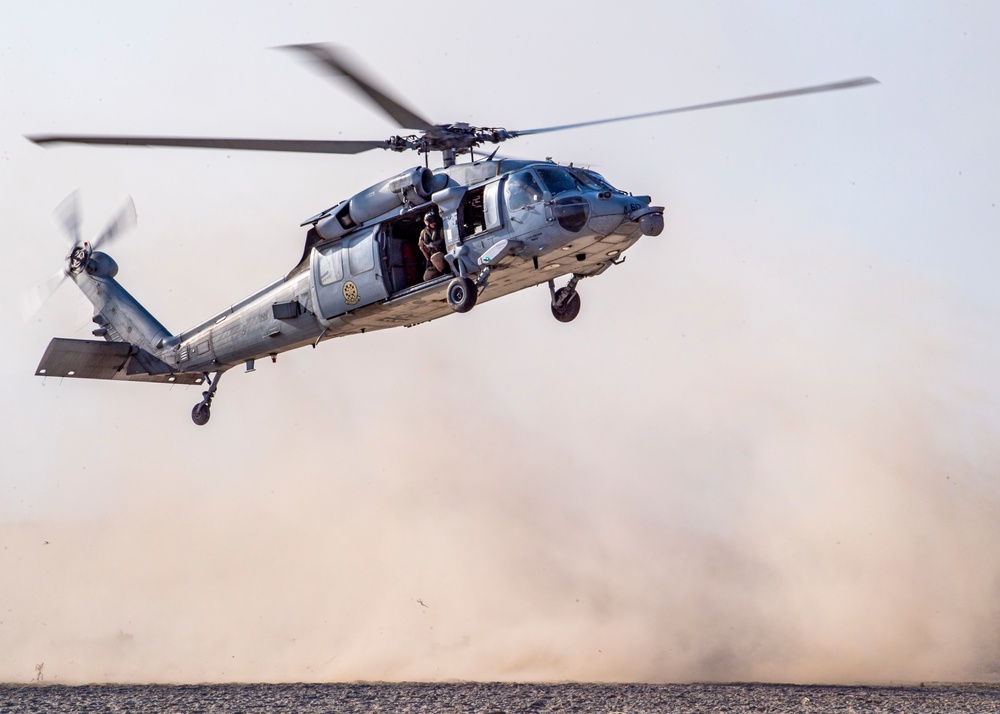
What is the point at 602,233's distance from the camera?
47.1ft

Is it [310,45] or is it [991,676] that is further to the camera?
[991,676]

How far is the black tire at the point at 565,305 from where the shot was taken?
1573cm

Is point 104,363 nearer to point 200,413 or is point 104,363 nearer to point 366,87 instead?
point 200,413

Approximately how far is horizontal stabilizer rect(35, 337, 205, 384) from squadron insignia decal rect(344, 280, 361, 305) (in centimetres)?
404

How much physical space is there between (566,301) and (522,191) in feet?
6.14

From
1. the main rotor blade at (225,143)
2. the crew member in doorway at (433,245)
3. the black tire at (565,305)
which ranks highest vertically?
the main rotor blade at (225,143)

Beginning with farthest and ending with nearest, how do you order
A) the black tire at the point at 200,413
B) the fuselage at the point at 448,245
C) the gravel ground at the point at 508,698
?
1. the black tire at the point at 200,413
2. the fuselage at the point at 448,245
3. the gravel ground at the point at 508,698

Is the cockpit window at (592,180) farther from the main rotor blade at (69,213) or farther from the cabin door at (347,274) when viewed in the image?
the main rotor blade at (69,213)

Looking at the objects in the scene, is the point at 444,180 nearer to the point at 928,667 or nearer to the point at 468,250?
the point at 468,250

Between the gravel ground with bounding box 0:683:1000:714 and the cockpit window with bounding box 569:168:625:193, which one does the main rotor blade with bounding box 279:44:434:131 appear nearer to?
the cockpit window with bounding box 569:168:625:193

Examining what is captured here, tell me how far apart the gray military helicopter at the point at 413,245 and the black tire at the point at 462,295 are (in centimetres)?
2

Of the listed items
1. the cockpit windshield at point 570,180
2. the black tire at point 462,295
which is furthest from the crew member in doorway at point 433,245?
the cockpit windshield at point 570,180

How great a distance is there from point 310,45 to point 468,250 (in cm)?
420

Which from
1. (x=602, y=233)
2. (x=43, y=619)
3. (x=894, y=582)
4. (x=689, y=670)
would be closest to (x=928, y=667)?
(x=894, y=582)
